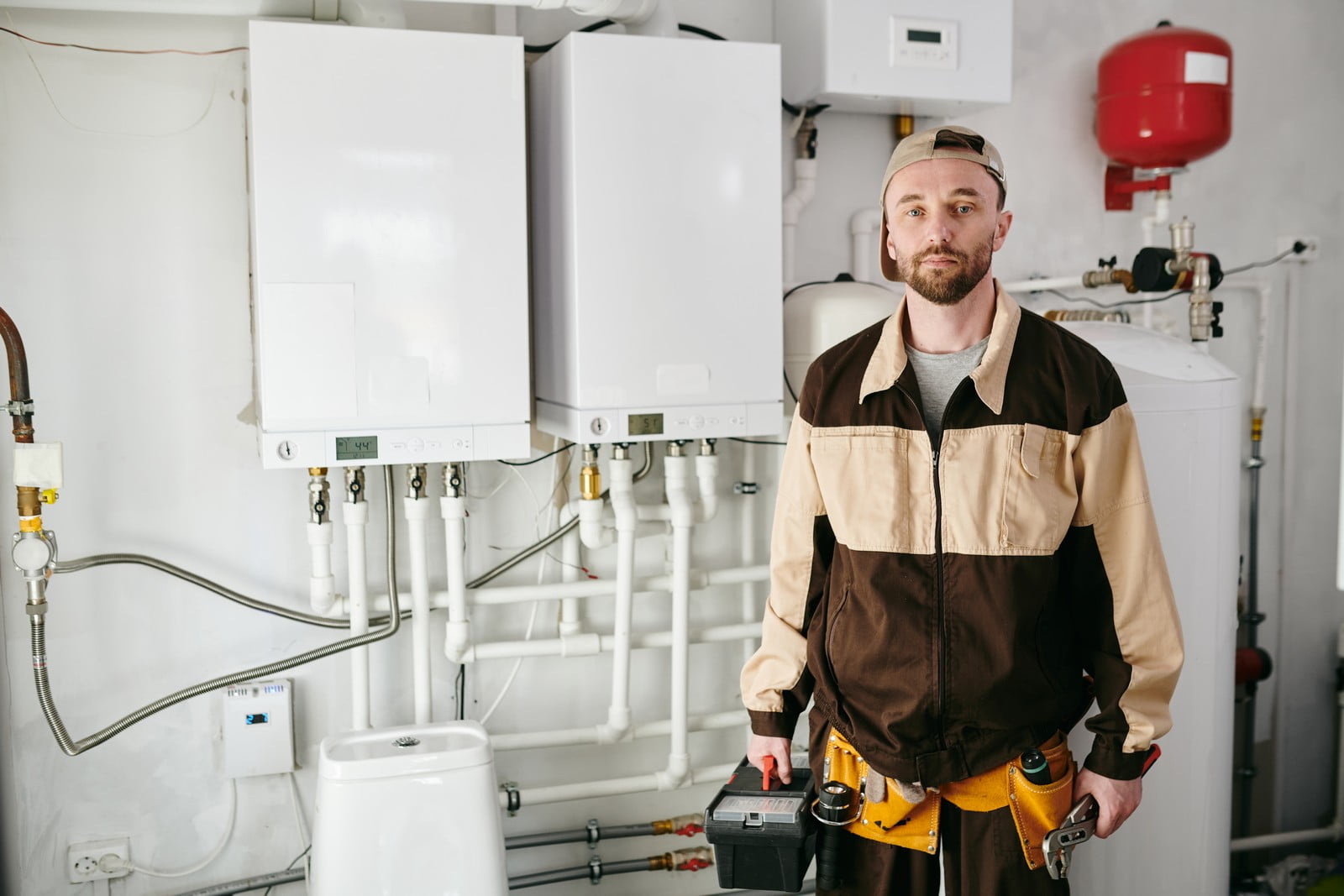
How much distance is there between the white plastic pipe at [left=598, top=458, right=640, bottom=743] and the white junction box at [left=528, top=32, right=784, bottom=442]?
20cm

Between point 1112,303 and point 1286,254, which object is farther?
point 1286,254

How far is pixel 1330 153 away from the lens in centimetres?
294

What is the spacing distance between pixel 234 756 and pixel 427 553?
1.73ft

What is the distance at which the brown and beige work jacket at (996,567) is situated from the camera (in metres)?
1.55

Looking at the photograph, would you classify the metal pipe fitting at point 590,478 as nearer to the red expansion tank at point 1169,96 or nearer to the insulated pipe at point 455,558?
the insulated pipe at point 455,558

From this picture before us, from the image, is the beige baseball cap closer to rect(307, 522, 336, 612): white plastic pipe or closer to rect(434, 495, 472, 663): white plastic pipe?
rect(434, 495, 472, 663): white plastic pipe

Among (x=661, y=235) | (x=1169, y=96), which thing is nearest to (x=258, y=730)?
(x=661, y=235)

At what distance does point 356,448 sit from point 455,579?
0.38 meters

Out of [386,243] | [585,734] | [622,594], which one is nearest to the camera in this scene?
[386,243]

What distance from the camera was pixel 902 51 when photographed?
7.30 feet

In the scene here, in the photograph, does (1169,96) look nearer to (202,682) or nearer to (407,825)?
(407,825)

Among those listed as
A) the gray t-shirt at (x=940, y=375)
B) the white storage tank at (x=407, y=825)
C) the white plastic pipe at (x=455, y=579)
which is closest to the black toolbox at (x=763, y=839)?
the white storage tank at (x=407, y=825)

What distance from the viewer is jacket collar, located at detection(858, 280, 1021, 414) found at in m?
1.55

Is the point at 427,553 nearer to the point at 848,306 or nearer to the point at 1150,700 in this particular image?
the point at 848,306
